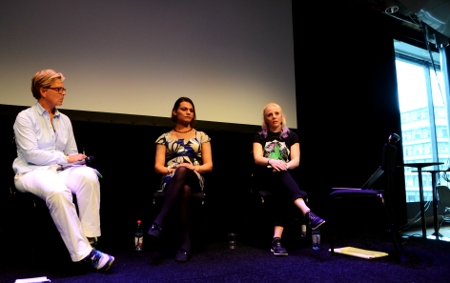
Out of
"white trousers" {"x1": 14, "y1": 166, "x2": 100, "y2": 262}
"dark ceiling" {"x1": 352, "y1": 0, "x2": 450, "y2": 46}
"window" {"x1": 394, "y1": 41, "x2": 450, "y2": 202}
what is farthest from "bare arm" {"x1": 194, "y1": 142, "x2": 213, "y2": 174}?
"window" {"x1": 394, "y1": 41, "x2": 450, "y2": 202}

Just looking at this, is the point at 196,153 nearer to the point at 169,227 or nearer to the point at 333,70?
the point at 169,227

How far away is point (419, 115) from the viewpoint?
485 centimetres

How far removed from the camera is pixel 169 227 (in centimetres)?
271

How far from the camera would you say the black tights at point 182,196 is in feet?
7.47

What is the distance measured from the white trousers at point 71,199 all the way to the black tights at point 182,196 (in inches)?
17.9

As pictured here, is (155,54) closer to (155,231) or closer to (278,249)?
(155,231)

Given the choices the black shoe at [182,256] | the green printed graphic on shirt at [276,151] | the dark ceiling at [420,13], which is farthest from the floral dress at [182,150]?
the dark ceiling at [420,13]

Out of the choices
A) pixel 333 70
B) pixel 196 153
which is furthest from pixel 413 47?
pixel 196 153

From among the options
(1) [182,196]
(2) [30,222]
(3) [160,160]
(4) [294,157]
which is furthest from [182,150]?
(2) [30,222]

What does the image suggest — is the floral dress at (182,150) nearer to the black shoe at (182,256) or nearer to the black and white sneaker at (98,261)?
the black shoe at (182,256)

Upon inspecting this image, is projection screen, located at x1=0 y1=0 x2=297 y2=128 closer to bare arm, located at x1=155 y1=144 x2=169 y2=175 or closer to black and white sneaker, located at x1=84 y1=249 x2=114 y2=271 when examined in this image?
bare arm, located at x1=155 y1=144 x2=169 y2=175

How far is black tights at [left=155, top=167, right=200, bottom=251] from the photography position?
89.7 inches

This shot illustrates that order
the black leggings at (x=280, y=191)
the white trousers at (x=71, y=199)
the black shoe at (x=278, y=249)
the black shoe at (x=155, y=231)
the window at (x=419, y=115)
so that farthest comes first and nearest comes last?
the window at (x=419, y=115), the black leggings at (x=280, y=191), the black shoe at (x=278, y=249), the black shoe at (x=155, y=231), the white trousers at (x=71, y=199)

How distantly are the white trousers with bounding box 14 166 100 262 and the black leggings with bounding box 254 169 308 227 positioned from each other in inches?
48.8
